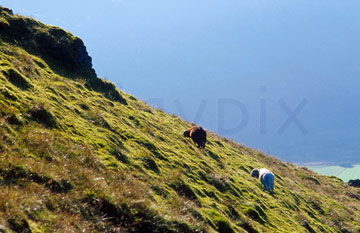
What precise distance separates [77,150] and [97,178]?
2.09 m

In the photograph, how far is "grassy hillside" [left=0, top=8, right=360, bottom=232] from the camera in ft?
36.7

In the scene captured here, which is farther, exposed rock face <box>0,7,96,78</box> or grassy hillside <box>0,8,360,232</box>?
exposed rock face <box>0,7,96,78</box>

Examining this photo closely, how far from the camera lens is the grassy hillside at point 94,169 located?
11.2 metres

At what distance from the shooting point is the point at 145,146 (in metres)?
21.5

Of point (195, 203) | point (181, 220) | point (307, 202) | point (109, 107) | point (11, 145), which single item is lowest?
point (11, 145)

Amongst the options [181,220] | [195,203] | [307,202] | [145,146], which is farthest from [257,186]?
[181,220]

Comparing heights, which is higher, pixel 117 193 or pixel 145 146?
pixel 145 146

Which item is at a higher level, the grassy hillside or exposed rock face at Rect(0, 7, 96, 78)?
exposed rock face at Rect(0, 7, 96, 78)

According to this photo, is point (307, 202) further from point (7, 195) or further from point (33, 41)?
point (7, 195)

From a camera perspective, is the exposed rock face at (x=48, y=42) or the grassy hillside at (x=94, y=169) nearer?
the grassy hillside at (x=94, y=169)

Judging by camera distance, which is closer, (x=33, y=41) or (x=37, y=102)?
(x=37, y=102)

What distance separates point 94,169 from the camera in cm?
1413

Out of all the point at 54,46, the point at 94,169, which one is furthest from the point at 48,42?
the point at 94,169

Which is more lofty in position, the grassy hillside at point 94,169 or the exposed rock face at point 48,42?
the exposed rock face at point 48,42
